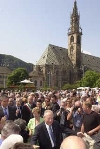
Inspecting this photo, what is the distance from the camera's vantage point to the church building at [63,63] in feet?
339

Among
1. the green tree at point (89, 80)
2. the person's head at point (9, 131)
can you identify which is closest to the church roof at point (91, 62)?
the green tree at point (89, 80)

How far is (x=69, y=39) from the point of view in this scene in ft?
371

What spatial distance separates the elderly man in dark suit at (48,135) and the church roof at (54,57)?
95545 millimetres

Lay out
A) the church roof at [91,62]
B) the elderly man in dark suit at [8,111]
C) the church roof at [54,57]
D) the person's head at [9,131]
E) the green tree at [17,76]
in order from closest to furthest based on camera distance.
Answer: the person's head at [9,131], the elderly man in dark suit at [8,111], the church roof at [54,57], the green tree at [17,76], the church roof at [91,62]

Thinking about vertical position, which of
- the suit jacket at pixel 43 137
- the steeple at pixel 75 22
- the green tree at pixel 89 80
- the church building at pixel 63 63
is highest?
the steeple at pixel 75 22

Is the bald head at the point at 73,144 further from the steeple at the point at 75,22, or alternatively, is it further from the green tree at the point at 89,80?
the steeple at the point at 75,22

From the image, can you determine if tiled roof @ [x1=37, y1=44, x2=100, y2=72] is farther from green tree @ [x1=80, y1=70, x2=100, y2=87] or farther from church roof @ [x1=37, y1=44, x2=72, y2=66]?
green tree @ [x1=80, y1=70, x2=100, y2=87]

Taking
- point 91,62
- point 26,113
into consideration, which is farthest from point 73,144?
point 91,62

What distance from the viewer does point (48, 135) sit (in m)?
6.84

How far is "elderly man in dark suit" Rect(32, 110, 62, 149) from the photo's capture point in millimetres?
6766

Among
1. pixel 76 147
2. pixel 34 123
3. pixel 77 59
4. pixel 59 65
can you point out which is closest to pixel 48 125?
pixel 34 123

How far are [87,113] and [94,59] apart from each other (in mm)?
119103

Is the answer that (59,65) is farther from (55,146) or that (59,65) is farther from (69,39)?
(55,146)

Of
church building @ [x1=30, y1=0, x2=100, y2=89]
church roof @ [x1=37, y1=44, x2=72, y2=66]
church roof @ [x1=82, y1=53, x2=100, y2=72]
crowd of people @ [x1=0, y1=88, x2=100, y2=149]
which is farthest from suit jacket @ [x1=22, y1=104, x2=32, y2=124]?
church roof @ [x1=82, y1=53, x2=100, y2=72]
